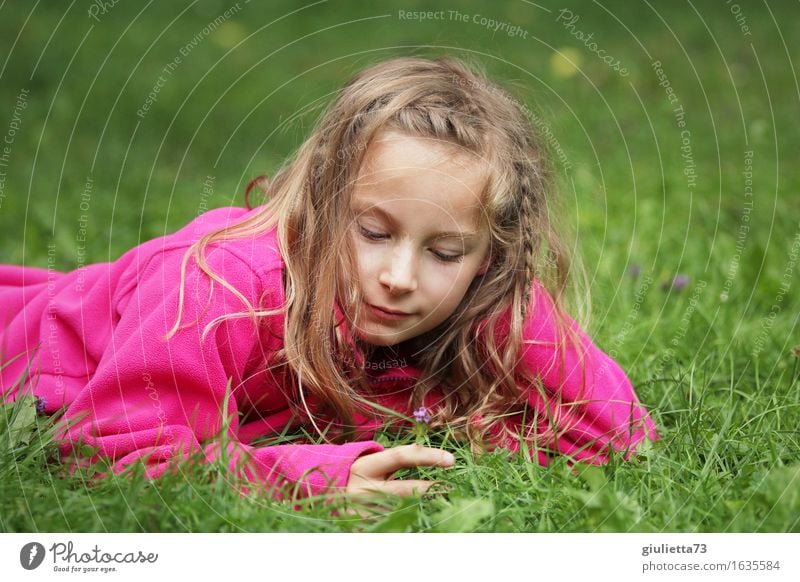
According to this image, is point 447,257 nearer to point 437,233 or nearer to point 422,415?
point 437,233

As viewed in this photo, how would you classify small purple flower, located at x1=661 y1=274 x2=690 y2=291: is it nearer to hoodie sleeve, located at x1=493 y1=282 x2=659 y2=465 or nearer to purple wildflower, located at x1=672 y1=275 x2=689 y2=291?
purple wildflower, located at x1=672 y1=275 x2=689 y2=291

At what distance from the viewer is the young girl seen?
1596 mm

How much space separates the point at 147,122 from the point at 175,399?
6.70ft

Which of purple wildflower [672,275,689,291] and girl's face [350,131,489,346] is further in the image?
purple wildflower [672,275,689,291]

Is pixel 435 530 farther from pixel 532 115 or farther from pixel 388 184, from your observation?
pixel 532 115

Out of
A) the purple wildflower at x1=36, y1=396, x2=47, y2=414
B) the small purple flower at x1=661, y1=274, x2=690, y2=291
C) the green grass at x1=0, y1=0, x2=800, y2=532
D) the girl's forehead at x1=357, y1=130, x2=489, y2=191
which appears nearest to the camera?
the green grass at x1=0, y1=0, x2=800, y2=532

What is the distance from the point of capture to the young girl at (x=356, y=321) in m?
1.60

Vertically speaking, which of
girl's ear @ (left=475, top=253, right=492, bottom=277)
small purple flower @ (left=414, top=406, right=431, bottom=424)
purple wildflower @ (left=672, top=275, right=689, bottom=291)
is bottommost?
small purple flower @ (left=414, top=406, right=431, bottom=424)

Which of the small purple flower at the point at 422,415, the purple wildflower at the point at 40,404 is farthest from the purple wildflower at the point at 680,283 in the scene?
the purple wildflower at the point at 40,404

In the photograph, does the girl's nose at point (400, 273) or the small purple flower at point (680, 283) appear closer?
the girl's nose at point (400, 273)

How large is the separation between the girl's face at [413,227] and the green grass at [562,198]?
0.85ft

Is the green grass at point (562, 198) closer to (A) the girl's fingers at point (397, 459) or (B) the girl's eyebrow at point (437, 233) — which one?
(A) the girl's fingers at point (397, 459)

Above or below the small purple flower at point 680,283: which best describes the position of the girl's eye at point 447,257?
above

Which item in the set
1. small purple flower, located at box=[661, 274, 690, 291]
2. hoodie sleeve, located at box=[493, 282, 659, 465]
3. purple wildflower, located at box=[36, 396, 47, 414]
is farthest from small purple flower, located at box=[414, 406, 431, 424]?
small purple flower, located at box=[661, 274, 690, 291]
